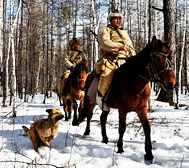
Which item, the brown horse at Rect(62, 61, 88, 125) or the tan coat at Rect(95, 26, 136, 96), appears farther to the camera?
the brown horse at Rect(62, 61, 88, 125)

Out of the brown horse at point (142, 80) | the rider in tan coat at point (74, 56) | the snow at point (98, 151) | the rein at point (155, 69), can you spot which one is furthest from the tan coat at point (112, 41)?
the rider in tan coat at point (74, 56)

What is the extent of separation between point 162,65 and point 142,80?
580mm

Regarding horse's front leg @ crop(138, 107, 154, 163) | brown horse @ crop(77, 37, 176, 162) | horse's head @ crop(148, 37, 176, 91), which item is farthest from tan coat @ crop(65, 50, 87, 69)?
horse's head @ crop(148, 37, 176, 91)

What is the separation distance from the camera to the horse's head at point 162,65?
10.2 feet

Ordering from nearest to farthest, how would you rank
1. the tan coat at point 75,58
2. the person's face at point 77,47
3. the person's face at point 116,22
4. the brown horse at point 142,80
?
the brown horse at point 142,80 → the person's face at point 116,22 → the person's face at point 77,47 → the tan coat at point 75,58

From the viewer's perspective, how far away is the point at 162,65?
3227mm

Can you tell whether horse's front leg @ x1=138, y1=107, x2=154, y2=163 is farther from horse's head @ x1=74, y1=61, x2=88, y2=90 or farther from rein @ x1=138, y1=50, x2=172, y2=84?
horse's head @ x1=74, y1=61, x2=88, y2=90

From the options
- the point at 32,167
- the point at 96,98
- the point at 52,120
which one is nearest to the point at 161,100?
the point at 96,98

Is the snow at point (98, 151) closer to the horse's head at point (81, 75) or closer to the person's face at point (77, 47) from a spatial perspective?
the horse's head at point (81, 75)

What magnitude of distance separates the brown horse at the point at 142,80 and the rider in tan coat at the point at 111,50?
17 centimetres

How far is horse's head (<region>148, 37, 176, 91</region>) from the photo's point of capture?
3119 millimetres

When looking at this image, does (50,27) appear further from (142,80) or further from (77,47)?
(142,80)

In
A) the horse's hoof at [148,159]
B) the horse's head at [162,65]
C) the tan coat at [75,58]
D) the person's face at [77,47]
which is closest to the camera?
the horse's head at [162,65]

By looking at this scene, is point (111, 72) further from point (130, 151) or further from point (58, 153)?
point (58, 153)
